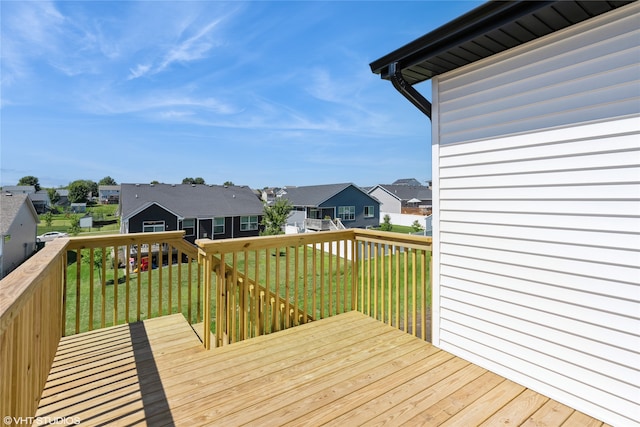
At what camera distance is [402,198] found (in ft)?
106

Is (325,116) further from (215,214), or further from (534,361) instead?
(534,361)

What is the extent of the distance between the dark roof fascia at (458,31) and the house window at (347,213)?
22272 millimetres

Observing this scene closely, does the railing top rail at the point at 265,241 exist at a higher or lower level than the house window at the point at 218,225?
higher

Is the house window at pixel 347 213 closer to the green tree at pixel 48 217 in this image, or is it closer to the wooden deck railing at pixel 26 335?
the green tree at pixel 48 217

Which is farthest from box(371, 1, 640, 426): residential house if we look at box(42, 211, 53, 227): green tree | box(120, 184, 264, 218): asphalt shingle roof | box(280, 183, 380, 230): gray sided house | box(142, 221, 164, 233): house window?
box(42, 211, 53, 227): green tree

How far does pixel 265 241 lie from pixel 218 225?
1909 cm

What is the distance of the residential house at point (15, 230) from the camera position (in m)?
8.32

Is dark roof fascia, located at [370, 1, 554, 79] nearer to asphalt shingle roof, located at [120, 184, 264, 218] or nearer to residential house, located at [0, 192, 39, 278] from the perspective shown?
residential house, located at [0, 192, 39, 278]

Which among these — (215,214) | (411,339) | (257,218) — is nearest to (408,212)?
(257,218)

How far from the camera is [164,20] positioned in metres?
5.84

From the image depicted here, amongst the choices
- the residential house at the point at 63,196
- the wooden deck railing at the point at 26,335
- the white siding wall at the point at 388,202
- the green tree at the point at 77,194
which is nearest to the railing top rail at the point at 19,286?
the wooden deck railing at the point at 26,335

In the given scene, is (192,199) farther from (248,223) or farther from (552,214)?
(552,214)

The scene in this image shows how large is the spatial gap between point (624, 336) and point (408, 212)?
30674 millimetres

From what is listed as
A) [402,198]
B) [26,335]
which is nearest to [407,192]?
[402,198]
